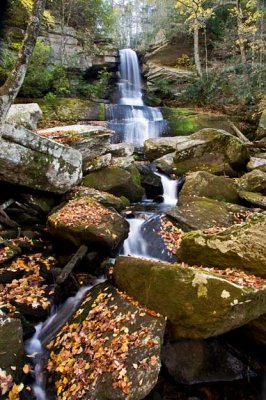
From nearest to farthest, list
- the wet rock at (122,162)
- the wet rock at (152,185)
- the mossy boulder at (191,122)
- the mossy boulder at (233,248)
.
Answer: the mossy boulder at (233,248), the wet rock at (122,162), the wet rock at (152,185), the mossy boulder at (191,122)

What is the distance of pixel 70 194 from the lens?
303 inches

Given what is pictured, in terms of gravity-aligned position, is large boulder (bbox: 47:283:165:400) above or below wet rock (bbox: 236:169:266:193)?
below

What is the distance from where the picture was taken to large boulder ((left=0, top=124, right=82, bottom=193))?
6766 mm

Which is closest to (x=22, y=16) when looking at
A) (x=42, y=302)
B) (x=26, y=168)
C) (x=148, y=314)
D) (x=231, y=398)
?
(x=26, y=168)

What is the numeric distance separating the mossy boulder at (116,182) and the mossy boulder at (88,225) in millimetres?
1569

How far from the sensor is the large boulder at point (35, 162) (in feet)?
22.2

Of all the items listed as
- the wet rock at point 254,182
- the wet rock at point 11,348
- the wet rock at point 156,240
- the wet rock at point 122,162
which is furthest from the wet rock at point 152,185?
the wet rock at point 11,348

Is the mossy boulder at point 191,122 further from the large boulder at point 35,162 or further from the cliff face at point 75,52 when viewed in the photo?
the large boulder at point 35,162

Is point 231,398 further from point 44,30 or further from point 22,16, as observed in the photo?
point 44,30

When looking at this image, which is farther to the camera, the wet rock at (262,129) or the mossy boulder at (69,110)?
Answer: the mossy boulder at (69,110)

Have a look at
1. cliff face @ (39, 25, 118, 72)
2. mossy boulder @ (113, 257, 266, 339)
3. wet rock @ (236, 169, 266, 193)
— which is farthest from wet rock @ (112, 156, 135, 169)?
cliff face @ (39, 25, 118, 72)

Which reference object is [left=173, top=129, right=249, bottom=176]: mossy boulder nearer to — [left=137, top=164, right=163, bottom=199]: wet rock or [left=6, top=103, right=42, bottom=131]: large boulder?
[left=137, top=164, right=163, bottom=199]: wet rock

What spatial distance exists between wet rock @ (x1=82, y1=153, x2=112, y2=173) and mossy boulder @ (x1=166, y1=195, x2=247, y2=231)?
8.38ft

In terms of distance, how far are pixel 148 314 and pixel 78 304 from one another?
1.50 metres
